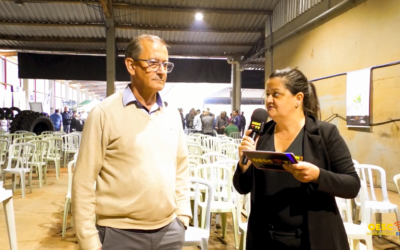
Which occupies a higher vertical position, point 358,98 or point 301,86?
point 358,98

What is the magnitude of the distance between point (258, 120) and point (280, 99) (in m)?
0.26

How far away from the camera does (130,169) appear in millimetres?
1224

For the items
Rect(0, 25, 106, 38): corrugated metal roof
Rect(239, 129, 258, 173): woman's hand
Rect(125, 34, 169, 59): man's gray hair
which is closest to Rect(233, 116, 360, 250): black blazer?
Rect(239, 129, 258, 173): woman's hand

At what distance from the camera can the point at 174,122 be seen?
142 centimetres

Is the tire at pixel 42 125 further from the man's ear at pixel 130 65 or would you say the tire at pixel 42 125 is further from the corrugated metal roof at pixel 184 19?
the man's ear at pixel 130 65

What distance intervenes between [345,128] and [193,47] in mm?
7890

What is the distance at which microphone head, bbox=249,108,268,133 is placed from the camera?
1.52 m

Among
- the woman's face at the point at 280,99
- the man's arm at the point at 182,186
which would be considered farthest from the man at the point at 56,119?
the woman's face at the point at 280,99

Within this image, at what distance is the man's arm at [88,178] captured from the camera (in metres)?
1.18

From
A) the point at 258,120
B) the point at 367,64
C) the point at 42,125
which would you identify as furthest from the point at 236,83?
the point at 258,120

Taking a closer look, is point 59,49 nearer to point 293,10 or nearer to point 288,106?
point 293,10

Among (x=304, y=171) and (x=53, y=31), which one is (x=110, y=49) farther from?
(x=304, y=171)

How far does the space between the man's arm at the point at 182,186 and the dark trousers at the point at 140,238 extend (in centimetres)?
8

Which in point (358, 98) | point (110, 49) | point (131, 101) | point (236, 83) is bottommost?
point (131, 101)
